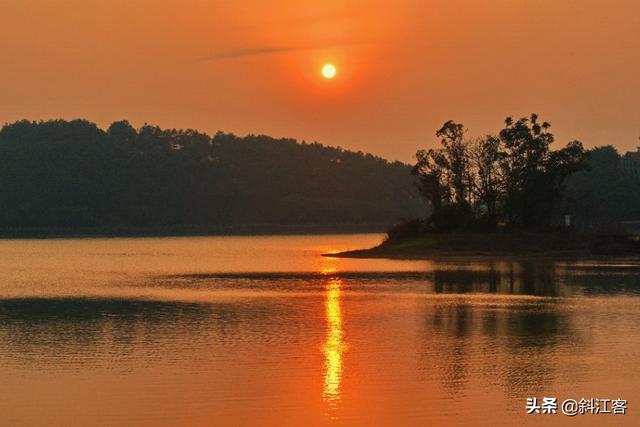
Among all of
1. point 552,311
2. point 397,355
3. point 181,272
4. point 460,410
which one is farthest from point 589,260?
point 460,410

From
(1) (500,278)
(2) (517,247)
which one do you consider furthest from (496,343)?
(2) (517,247)

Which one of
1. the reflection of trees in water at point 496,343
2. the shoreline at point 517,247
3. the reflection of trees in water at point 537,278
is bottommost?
the reflection of trees in water at point 496,343

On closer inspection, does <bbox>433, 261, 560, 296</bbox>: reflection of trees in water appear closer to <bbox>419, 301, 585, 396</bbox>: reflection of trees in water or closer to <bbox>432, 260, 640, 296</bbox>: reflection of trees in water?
<bbox>432, 260, 640, 296</bbox>: reflection of trees in water

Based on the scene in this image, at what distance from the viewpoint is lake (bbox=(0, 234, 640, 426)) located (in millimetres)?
23234

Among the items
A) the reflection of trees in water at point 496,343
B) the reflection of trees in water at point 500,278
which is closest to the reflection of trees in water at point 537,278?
the reflection of trees in water at point 500,278

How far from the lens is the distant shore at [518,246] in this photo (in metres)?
89.2

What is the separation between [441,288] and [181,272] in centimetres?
2712

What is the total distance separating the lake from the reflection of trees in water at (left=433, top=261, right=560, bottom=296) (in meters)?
0.28

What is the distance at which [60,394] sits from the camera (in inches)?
981

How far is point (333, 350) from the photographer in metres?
31.8

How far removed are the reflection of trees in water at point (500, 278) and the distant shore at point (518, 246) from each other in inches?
339

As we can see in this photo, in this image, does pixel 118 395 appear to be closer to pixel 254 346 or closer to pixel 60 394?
pixel 60 394

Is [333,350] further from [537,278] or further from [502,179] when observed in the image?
[502,179]

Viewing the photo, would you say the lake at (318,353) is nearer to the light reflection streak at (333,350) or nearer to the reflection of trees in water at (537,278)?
the light reflection streak at (333,350)
